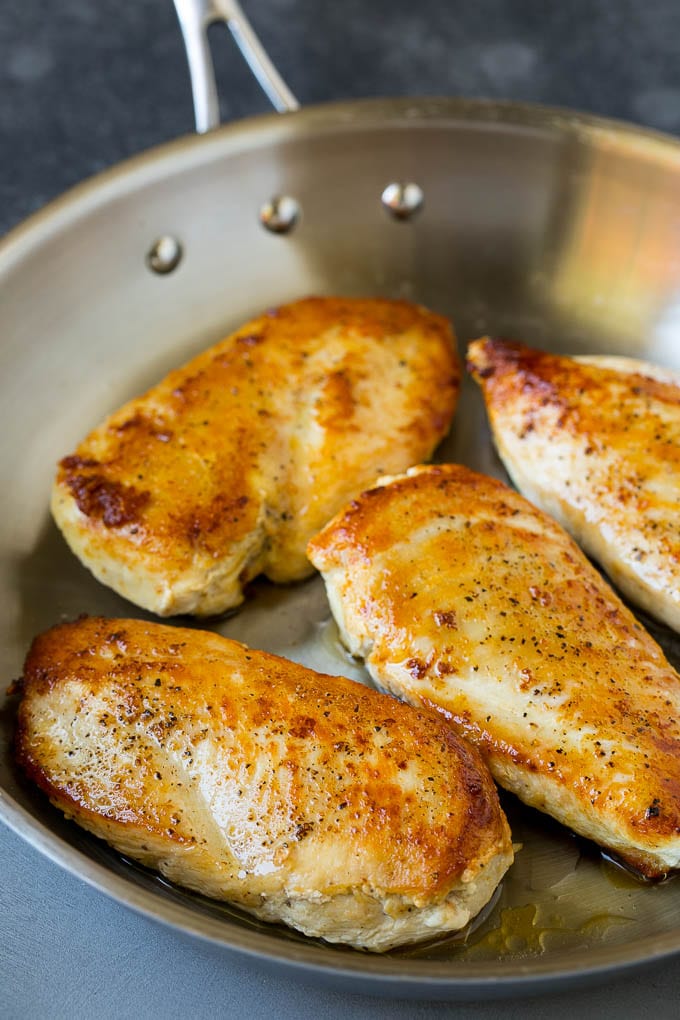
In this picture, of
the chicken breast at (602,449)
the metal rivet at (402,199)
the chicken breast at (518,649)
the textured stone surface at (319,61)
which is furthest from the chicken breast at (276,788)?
the textured stone surface at (319,61)

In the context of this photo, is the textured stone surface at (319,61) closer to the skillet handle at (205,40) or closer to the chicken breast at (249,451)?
the skillet handle at (205,40)

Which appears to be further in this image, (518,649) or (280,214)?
(280,214)

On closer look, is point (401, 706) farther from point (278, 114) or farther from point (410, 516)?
point (278, 114)

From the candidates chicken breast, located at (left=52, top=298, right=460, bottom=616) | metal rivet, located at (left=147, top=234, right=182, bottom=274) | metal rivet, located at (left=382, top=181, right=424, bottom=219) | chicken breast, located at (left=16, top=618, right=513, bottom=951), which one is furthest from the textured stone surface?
chicken breast, located at (left=16, top=618, right=513, bottom=951)

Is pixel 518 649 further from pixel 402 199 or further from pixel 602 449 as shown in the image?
pixel 402 199

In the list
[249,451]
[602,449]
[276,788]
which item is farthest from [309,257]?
[276,788]

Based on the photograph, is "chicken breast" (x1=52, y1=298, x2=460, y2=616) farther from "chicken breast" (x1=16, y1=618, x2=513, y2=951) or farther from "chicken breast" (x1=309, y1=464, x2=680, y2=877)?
"chicken breast" (x1=16, y1=618, x2=513, y2=951)
